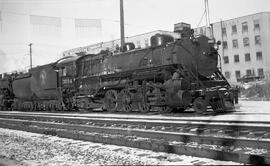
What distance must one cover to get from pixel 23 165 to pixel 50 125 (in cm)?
565

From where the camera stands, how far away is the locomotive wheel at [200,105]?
1159 cm

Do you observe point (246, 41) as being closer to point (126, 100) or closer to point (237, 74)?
point (237, 74)

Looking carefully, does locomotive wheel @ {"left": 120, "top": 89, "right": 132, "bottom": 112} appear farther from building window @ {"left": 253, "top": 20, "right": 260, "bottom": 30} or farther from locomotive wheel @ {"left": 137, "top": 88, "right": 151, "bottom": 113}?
building window @ {"left": 253, "top": 20, "right": 260, "bottom": 30}

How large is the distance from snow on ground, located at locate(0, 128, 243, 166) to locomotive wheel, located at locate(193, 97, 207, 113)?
6.01 m

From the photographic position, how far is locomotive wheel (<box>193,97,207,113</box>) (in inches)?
456

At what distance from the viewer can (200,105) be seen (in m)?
11.8

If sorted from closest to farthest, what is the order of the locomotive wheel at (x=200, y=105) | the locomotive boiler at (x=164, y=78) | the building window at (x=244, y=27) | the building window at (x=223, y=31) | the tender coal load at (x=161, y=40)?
the locomotive wheel at (x=200, y=105)
the locomotive boiler at (x=164, y=78)
the tender coal load at (x=161, y=40)
the building window at (x=244, y=27)
the building window at (x=223, y=31)

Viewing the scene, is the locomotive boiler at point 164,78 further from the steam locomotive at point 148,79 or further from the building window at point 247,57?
the building window at point 247,57

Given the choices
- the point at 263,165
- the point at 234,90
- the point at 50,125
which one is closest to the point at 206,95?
the point at 234,90

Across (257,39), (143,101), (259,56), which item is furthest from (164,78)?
(257,39)

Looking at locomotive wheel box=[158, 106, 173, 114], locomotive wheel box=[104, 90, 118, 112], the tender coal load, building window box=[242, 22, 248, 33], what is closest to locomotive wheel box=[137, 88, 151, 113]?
locomotive wheel box=[158, 106, 173, 114]

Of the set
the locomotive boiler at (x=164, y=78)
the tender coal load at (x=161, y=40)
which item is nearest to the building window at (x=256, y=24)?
the locomotive boiler at (x=164, y=78)

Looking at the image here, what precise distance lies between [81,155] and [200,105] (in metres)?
7.07

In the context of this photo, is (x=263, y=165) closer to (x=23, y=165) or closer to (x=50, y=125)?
(x=23, y=165)
